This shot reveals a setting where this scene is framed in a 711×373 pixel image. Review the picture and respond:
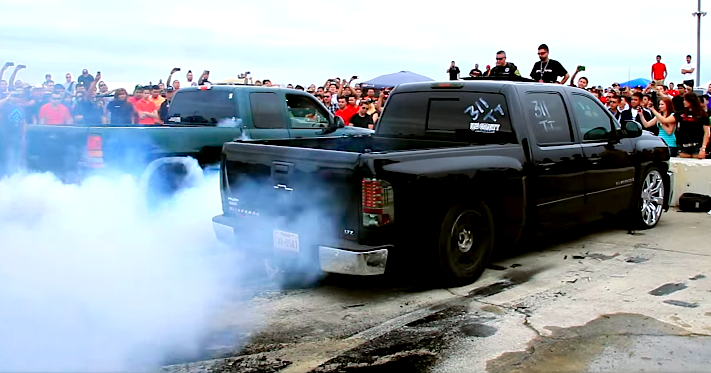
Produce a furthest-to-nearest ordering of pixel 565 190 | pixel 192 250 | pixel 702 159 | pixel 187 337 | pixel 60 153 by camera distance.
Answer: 1. pixel 702 159
2. pixel 60 153
3. pixel 565 190
4. pixel 192 250
5. pixel 187 337

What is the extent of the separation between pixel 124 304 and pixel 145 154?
3.30 metres

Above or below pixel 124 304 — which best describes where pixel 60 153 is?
above

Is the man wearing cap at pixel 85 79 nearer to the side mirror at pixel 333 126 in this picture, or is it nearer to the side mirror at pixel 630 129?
the side mirror at pixel 333 126

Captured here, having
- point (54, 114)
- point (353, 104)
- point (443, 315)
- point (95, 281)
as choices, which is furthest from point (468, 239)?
point (353, 104)

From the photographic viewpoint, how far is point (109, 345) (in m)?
3.82

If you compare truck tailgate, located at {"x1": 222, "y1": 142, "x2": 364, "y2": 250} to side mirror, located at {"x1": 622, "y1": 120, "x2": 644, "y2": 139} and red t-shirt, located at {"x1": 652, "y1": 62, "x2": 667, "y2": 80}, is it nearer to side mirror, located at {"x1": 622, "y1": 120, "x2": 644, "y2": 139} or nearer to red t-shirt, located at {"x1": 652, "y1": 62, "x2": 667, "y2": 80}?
side mirror, located at {"x1": 622, "y1": 120, "x2": 644, "y2": 139}

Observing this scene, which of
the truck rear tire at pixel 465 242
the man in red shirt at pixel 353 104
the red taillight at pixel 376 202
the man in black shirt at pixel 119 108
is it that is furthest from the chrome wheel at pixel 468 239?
the man in red shirt at pixel 353 104

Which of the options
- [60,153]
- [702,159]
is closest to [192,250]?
[60,153]

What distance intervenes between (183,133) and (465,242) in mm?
3914

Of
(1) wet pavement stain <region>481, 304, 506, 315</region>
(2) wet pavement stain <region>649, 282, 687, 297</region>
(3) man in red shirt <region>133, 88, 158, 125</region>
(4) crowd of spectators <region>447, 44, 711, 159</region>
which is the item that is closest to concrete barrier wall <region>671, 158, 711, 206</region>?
(4) crowd of spectators <region>447, 44, 711, 159</region>

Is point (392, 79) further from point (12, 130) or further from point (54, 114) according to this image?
point (12, 130)

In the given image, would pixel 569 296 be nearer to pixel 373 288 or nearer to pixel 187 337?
pixel 373 288

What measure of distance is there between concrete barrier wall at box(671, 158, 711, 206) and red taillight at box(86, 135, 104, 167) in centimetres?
810

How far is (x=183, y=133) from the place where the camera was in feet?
25.3
